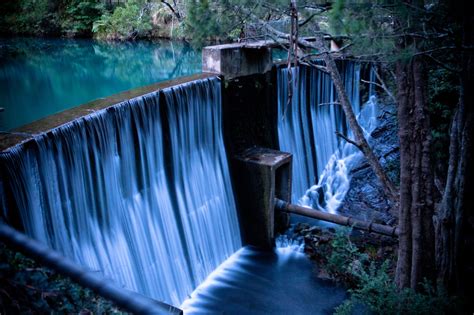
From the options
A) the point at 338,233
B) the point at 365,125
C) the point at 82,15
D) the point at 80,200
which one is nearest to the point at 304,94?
the point at 365,125

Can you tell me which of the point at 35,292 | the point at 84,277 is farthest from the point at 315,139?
the point at 84,277

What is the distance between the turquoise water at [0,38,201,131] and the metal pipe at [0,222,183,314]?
8957 mm

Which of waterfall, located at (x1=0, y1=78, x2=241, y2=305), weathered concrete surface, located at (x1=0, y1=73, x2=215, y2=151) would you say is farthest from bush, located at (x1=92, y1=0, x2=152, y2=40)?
weathered concrete surface, located at (x1=0, y1=73, x2=215, y2=151)

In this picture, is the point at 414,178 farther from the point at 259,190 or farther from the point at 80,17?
the point at 80,17

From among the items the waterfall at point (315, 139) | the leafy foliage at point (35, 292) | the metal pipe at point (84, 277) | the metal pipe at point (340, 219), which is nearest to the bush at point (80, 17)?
the waterfall at point (315, 139)

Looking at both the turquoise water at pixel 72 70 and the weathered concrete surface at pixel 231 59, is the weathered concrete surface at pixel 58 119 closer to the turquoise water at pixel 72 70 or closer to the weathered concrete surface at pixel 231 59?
the weathered concrete surface at pixel 231 59

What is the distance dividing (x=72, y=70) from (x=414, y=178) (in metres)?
14.9

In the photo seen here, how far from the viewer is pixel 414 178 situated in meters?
5.64

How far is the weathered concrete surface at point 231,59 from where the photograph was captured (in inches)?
358

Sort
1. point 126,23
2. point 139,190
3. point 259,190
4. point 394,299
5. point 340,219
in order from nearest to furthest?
point 394,299 < point 139,190 < point 340,219 < point 259,190 < point 126,23

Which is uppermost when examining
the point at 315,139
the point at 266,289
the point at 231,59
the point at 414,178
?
the point at 231,59

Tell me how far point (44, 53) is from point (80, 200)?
16.7 metres

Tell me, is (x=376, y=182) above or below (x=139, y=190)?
below

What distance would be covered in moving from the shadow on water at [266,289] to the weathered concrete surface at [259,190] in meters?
0.48
